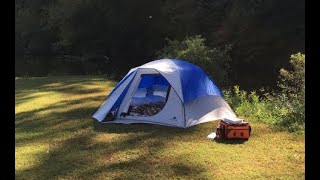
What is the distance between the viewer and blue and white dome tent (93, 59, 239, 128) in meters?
9.33

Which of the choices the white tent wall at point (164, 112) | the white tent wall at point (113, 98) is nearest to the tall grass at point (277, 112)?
the white tent wall at point (164, 112)

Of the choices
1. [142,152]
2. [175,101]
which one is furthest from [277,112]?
[142,152]

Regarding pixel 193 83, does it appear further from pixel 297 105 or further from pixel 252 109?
pixel 297 105

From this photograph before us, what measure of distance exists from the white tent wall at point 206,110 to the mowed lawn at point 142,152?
0.61 ft

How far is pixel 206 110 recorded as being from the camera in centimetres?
971

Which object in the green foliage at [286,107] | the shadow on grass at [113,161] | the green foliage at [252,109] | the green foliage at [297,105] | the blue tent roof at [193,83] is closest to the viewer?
the shadow on grass at [113,161]

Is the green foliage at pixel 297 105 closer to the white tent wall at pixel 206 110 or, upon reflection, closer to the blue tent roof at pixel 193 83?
the white tent wall at pixel 206 110

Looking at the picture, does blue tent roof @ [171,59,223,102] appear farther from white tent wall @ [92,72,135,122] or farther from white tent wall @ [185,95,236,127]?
white tent wall @ [92,72,135,122]

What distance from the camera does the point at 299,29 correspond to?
24750 mm

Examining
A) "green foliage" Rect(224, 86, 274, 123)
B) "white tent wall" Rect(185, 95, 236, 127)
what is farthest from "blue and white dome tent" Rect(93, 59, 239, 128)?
"green foliage" Rect(224, 86, 274, 123)

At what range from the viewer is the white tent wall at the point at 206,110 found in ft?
30.7

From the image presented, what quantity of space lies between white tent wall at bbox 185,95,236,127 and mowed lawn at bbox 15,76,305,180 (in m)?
0.18

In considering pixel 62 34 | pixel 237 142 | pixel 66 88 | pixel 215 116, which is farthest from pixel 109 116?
pixel 62 34

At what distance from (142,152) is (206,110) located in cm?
269
